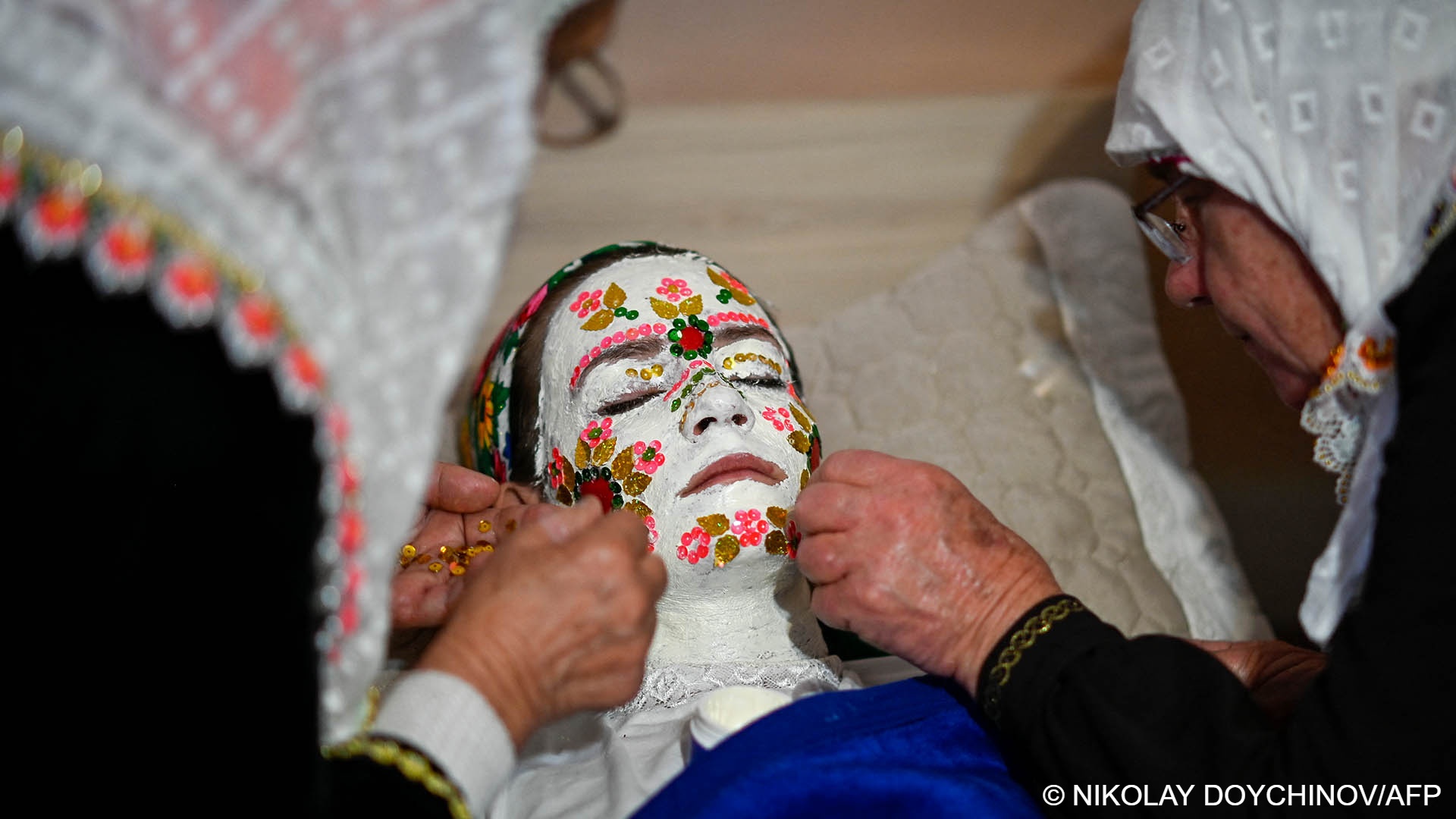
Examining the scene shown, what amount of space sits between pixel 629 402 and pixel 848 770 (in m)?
0.61

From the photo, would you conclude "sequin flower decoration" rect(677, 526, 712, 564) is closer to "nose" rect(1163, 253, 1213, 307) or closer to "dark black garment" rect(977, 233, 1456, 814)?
"dark black garment" rect(977, 233, 1456, 814)

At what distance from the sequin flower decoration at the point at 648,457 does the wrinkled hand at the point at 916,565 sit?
0.22 m

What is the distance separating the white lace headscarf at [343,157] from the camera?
81cm

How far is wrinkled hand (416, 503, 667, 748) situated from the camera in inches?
42.9

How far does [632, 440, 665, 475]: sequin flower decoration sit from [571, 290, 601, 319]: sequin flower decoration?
0.85ft

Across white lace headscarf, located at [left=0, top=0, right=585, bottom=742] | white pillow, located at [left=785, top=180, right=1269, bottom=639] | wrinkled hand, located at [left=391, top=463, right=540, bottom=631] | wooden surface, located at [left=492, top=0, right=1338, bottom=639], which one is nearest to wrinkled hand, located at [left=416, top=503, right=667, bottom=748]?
white lace headscarf, located at [left=0, top=0, right=585, bottom=742]

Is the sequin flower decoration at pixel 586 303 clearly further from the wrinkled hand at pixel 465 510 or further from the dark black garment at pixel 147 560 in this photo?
the dark black garment at pixel 147 560

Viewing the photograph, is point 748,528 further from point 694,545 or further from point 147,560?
point 147,560

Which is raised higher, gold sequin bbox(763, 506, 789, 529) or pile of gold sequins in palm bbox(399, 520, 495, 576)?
gold sequin bbox(763, 506, 789, 529)

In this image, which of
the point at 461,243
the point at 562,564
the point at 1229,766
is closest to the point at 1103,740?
the point at 1229,766

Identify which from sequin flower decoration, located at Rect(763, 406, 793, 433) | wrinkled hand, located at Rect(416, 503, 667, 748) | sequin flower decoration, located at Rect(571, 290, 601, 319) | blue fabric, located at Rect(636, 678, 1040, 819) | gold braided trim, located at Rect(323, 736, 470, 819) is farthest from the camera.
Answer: sequin flower decoration, located at Rect(571, 290, 601, 319)

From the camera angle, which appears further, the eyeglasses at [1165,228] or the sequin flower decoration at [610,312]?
the sequin flower decoration at [610,312]

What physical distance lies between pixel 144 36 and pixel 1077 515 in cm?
194

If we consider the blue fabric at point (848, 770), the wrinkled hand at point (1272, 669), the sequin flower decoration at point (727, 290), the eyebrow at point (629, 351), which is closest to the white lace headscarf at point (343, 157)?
the blue fabric at point (848, 770)
